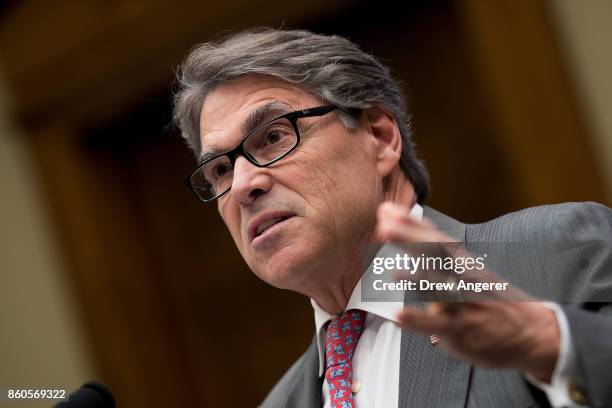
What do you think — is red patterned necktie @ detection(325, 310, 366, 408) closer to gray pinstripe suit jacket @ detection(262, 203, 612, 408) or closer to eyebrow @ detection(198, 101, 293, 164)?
gray pinstripe suit jacket @ detection(262, 203, 612, 408)

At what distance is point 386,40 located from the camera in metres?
3.69

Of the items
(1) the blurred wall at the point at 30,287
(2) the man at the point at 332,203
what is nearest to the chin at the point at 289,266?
(2) the man at the point at 332,203

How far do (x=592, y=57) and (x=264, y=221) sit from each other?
1809 mm

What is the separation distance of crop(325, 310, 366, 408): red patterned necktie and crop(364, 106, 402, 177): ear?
0.34 metres

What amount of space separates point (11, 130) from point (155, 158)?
0.71 meters

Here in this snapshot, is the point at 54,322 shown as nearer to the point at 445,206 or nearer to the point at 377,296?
the point at 445,206

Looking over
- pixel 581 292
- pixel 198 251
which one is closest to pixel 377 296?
pixel 581 292

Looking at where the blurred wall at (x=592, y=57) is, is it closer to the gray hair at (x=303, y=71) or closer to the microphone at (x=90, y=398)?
the gray hair at (x=303, y=71)

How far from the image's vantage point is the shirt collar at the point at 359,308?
163 cm

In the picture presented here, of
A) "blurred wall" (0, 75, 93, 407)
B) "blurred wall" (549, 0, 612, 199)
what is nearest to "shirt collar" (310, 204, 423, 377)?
"blurred wall" (549, 0, 612, 199)

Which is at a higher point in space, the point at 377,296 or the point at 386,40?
the point at 377,296

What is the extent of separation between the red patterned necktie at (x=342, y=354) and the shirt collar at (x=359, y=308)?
0.03m

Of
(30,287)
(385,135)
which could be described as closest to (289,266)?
(385,135)

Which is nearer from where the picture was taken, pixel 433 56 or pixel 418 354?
pixel 418 354
